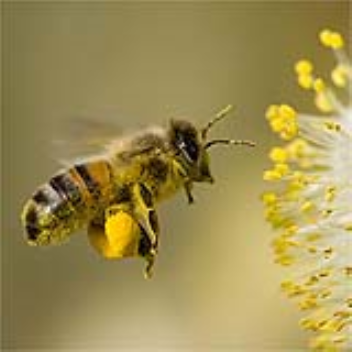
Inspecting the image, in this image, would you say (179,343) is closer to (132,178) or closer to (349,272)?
(349,272)

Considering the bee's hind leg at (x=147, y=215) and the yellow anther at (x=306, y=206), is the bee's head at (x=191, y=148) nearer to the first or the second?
the bee's hind leg at (x=147, y=215)

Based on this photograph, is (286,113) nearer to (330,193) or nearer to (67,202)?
(330,193)

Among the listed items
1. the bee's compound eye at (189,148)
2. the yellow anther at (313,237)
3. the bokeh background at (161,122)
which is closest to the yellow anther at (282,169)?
the yellow anther at (313,237)

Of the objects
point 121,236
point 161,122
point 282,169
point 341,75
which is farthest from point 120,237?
point 161,122

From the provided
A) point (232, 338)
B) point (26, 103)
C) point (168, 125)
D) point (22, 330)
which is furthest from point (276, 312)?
point (168, 125)

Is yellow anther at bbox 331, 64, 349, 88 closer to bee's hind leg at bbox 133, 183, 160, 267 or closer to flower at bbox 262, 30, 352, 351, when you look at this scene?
flower at bbox 262, 30, 352, 351

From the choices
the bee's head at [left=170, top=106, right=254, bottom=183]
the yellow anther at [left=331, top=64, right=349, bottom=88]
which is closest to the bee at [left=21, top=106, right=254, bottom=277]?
the bee's head at [left=170, top=106, right=254, bottom=183]

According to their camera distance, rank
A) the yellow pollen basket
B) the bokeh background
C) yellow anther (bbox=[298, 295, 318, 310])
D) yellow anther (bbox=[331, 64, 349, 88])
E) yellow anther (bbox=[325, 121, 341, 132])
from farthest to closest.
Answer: the bokeh background, yellow anther (bbox=[331, 64, 349, 88]), yellow anther (bbox=[325, 121, 341, 132]), yellow anther (bbox=[298, 295, 318, 310]), the yellow pollen basket
